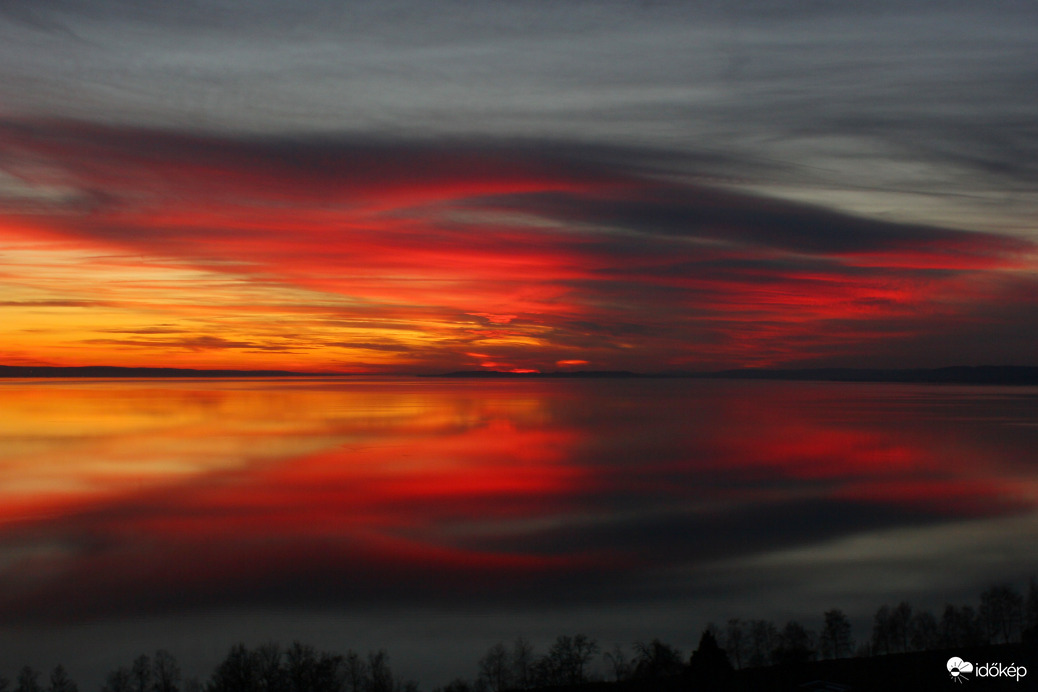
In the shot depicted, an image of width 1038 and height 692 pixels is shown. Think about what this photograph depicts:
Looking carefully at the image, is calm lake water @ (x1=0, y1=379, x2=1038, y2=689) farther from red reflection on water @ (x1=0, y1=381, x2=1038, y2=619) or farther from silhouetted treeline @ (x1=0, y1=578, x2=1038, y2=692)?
silhouetted treeline @ (x1=0, y1=578, x2=1038, y2=692)

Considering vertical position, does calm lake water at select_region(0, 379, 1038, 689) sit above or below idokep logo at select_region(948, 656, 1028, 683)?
above

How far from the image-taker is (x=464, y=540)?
4084 centimetres

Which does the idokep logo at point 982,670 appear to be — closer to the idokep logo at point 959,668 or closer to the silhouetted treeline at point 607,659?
the idokep logo at point 959,668

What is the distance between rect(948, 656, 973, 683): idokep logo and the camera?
22.2 m

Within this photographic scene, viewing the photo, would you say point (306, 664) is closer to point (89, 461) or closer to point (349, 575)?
point (349, 575)

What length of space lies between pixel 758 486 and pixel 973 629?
1088 inches

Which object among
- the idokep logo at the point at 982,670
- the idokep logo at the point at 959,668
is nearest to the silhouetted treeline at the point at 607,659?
the idokep logo at the point at 982,670

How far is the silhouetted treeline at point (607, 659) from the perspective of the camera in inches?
1015

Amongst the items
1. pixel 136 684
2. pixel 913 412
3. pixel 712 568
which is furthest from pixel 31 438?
pixel 913 412

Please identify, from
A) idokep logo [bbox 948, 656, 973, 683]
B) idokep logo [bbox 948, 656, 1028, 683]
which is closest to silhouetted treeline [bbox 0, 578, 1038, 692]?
idokep logo [bbox 948, 656, 1028, 683]

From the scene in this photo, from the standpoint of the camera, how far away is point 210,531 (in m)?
43.1

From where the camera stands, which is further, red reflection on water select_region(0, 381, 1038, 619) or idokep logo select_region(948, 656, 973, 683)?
red reflection on water select_region(0, 381, 1038, 619)

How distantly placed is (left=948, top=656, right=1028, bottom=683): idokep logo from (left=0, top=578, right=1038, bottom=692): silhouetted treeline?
1.01m

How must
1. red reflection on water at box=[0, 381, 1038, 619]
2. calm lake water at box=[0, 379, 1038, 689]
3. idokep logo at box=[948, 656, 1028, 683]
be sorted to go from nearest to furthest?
idokep logo at box=[948, 656, 1028, 683]
calm lake water at box=[0, 379, 1038, 689]
red reflection on water at box=[0, 381, 1038, 619]
